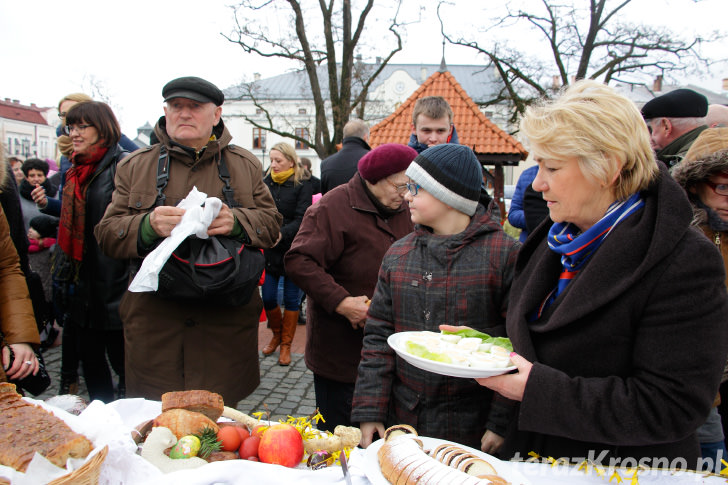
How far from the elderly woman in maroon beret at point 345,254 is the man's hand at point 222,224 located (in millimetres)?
402

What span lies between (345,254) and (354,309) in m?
0.36

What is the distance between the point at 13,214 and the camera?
272cm

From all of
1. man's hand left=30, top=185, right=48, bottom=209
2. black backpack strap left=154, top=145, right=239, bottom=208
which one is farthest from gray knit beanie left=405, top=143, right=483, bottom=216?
man's hand left=30, top=185, right=48, bottom=209

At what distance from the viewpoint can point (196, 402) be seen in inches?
63.5

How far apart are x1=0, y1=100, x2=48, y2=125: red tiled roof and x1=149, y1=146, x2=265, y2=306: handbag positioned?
65051 millimetres

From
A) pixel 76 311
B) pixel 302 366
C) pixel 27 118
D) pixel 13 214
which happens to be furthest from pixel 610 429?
pixel 27 118

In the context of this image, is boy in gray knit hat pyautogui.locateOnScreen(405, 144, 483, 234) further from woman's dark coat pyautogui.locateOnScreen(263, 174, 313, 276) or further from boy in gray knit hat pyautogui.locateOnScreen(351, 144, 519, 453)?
woman's dark coat pyautogui.locateOnScreen(263, 174, 313, 276)

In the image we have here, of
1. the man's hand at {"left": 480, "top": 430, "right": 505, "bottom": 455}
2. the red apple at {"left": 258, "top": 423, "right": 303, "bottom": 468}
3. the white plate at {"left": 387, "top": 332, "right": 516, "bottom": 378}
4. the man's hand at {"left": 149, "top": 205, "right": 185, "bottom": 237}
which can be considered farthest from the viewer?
the man's hand at {"left": 149, "top": 205, "right": 185, "bottom": 237}

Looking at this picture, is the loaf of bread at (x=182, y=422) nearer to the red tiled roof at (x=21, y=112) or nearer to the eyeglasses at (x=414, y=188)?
the eyeglasses at (x=414, y=188)

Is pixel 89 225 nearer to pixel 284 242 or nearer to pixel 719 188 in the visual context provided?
pixel 284 242

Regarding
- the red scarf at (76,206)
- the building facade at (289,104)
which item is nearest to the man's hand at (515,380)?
the red scarf at (76,206)

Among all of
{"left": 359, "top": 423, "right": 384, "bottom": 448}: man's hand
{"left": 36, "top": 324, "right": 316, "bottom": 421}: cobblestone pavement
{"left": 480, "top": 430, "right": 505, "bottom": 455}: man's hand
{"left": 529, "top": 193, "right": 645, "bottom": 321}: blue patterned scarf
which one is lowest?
{"left": 36, "top": 324, "right": 316, "bottom": 421}: cobblestone pavement

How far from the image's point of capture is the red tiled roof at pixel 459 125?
10477 mm

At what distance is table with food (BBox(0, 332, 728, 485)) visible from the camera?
1215mm
